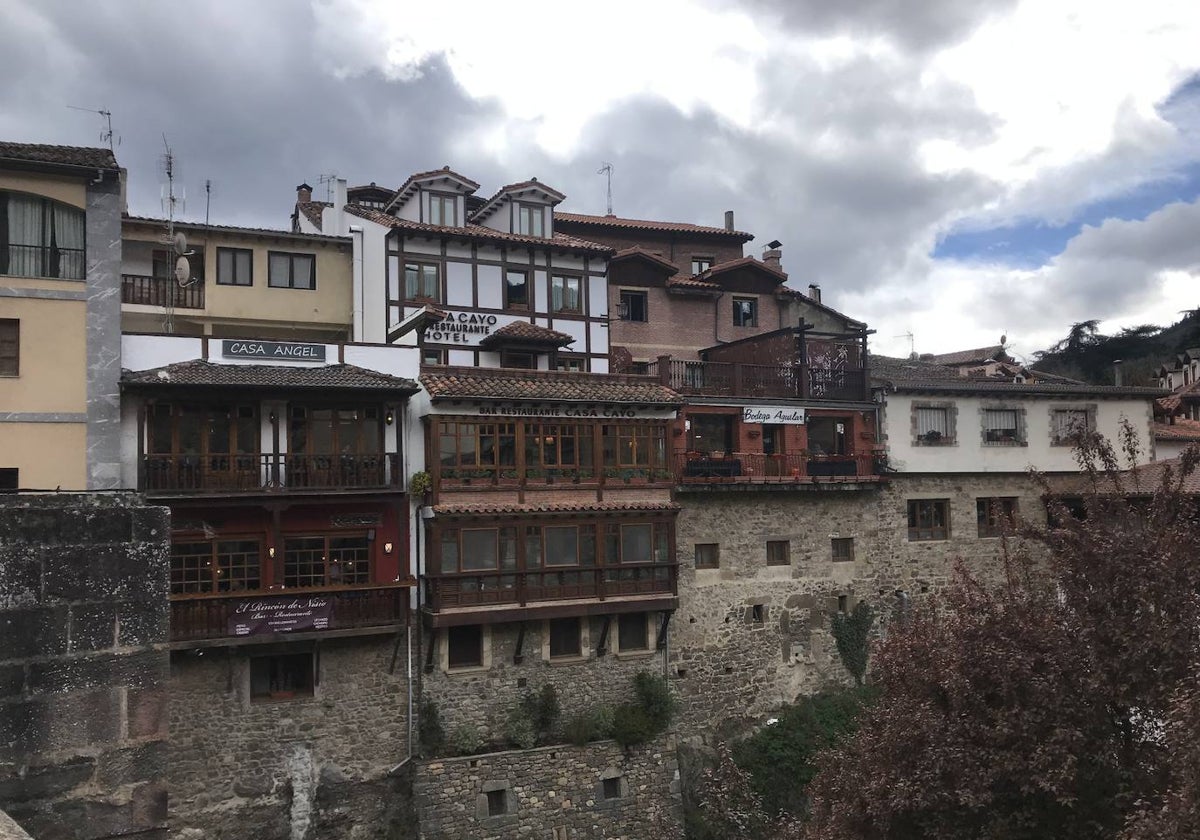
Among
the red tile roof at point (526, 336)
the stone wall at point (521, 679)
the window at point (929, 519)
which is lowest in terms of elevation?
the stone wall at point (521, 679)

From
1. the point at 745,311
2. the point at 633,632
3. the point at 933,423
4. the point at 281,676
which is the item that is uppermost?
the point at 745,311

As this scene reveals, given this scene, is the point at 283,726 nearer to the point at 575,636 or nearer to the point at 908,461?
the point at 575,636

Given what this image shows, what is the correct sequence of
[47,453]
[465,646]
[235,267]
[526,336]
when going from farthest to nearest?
[235,267]
[526,336]
[465,646]
[47,453]

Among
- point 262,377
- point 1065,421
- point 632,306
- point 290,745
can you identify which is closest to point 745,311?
point 632,306

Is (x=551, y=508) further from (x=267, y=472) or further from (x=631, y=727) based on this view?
(x=267, y=472)

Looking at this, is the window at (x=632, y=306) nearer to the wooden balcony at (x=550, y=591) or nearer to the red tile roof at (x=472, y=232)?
the red tile roof at (x=472, y=232)

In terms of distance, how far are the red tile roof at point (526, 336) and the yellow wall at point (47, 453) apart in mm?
12469

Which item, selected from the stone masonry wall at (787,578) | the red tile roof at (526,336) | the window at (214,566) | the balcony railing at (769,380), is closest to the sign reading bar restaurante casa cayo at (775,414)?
the balcony railing at (769,380)

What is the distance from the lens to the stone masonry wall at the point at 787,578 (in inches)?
1150

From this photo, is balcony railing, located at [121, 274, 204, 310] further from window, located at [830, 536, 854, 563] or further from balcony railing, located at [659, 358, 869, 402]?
window, located at [830, 536, 854, 563]

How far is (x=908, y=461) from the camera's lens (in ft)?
109

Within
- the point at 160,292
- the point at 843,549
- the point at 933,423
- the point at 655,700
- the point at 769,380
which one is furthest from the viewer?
the point at 933,423

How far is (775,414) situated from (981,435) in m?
8.54

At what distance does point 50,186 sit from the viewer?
2255cm
